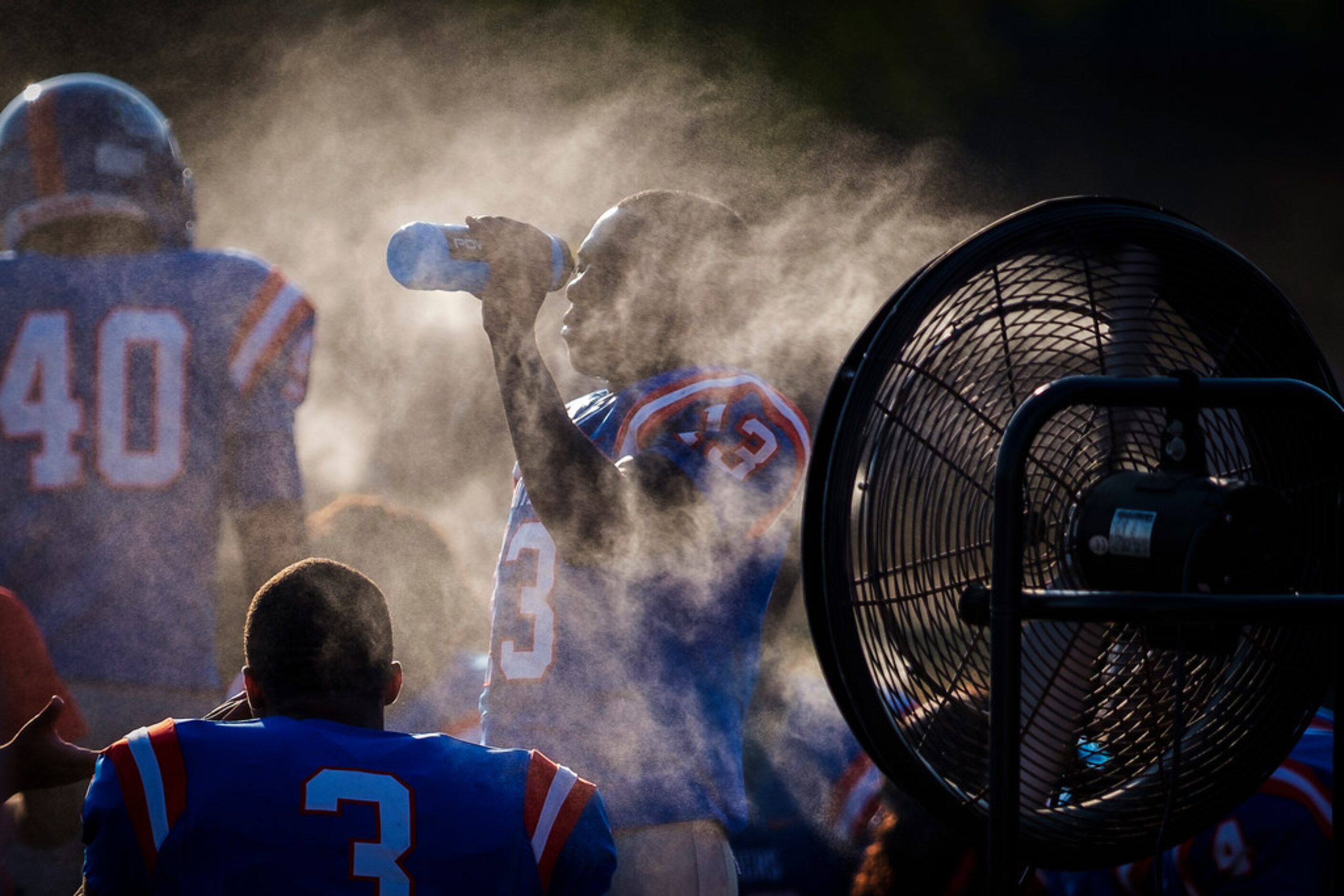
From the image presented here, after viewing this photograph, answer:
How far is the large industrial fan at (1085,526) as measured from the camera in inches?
55.9

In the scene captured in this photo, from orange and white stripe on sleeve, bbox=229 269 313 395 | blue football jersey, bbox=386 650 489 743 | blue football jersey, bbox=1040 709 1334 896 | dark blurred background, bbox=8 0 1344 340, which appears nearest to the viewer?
orange and white stripe on sleeve, bbox=229 269 313 395

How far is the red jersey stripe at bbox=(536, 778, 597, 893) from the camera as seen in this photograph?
6.28ft

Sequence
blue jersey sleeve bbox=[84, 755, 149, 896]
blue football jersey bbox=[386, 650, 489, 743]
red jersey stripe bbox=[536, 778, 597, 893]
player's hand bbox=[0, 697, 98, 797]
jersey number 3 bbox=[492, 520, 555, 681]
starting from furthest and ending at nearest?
blue football jersey bbox=[386, 650, 489, 743] → jersey number 3 bbox=[492, 520, 555, 681] → player's hand bbox=[0, 697, 98, 797] → red jersey stripe bbox=[536, 778, 597, 893] → blue jersey sleeve bbox=[84, 755, 149, 896]

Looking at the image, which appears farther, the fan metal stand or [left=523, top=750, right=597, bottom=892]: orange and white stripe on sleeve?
[left=523, top=750, right=597, bottom=892]: orange and white stripe on sleeve

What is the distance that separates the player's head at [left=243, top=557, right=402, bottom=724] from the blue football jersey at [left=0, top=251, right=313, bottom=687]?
856 millimetres

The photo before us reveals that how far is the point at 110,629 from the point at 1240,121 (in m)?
6.58

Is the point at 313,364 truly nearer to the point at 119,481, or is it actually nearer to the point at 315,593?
the point at 119,481

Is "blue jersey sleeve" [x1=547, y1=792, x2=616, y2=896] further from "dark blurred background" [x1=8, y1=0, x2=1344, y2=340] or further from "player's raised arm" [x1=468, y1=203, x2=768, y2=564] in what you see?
"dark blurred background" [x1=8, y1=0, x2=1344, y2=340]

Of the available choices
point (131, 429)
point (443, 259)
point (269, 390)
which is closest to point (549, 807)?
point (443, 259)

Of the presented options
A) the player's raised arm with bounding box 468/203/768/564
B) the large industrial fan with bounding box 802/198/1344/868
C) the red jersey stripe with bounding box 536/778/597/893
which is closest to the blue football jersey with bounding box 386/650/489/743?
the player's raised arm with bounding box 468/203/768/564

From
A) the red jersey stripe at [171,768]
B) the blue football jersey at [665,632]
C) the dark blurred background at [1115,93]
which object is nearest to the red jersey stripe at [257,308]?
the blue football jersey at [665,632]

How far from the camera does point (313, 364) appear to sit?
5.43m

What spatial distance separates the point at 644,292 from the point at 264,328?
0.84m

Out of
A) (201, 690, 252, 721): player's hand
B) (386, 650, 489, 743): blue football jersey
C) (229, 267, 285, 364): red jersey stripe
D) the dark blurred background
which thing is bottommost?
(386, 650, 489, 743): blue football jersey
